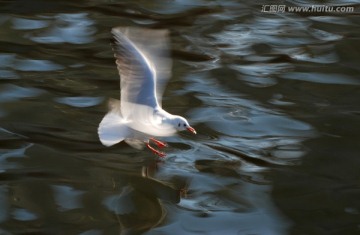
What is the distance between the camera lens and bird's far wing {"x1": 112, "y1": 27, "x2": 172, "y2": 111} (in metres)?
3.96

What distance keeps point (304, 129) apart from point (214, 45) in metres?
1.37

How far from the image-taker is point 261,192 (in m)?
4.07

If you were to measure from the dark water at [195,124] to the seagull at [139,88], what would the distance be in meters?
0.28

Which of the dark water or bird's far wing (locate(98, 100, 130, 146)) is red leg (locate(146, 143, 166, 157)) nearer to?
the dark water

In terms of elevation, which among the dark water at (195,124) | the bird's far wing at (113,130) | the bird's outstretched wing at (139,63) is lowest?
the dark water at (195,124)

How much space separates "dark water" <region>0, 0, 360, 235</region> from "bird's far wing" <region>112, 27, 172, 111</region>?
427mm

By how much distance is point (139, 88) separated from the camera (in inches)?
159

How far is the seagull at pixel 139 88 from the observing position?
13.0ft

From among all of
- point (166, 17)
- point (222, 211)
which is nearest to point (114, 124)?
point (222, 211)

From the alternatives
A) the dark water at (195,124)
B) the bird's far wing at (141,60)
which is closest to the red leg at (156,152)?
the dark water at (195,124)

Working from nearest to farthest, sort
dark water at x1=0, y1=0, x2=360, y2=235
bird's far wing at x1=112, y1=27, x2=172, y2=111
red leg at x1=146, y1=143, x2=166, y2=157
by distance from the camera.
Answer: dark water at x1=0, y1=0, x2=360, y2=235 → bird's far wing at x1=112, y1=27, x2=172, y2=111 → red leg at x1=146, y1=143, x2=166, y2=157

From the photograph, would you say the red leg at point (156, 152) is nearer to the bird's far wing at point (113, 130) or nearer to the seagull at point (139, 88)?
the seagull at point (139, 88)

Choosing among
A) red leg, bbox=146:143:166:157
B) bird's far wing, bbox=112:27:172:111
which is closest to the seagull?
bird's far wing, bbox=112:27:172:111

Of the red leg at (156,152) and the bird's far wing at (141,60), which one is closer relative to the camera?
the bird's far wing at (141,60)
